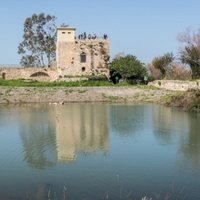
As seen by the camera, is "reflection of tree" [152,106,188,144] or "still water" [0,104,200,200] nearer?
"still water" [0,104,200,200]

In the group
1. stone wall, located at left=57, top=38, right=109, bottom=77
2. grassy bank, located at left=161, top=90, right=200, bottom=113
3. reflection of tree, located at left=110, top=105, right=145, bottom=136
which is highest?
stone wall, located at left=57, top=38, right=109, bottom=77

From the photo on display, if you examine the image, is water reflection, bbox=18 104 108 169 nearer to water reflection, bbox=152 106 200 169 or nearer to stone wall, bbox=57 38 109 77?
water reflection, bbox=152 106 200 169

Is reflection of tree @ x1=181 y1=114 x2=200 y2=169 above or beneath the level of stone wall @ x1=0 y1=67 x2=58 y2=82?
beneath

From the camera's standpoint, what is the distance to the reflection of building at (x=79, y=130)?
1622cm

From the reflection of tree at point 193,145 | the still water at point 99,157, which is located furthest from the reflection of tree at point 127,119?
the reflection of tree at point 193,145

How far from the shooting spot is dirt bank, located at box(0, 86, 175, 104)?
125 ft

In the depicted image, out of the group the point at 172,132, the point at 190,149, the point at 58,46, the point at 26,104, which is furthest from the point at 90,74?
the point at 190,149

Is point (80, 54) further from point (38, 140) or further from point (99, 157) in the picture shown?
point (99, 157)

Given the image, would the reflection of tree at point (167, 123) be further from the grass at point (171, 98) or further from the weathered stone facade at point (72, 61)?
the weathered stone facade at point (72, 61)

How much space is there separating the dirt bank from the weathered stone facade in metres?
8.63

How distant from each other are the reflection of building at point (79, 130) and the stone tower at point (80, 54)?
688 inches

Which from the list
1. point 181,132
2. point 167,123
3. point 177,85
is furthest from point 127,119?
point 177,85

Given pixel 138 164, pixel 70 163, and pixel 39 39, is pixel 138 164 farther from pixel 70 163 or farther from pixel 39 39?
pixel 39 39

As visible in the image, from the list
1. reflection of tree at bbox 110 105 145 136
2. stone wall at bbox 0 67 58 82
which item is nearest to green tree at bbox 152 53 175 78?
stone wall at bbox 0 67 58 82
